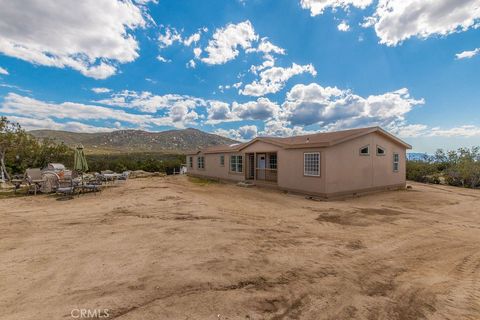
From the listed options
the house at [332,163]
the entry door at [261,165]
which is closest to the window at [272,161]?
the house at [332,163]

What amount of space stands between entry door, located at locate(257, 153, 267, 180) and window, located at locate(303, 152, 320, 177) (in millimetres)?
4550

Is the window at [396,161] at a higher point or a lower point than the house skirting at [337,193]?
higher

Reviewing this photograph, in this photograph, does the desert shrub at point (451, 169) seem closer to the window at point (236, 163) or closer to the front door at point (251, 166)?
the front door at point (251, 166)

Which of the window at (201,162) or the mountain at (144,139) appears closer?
the window at (201,162)

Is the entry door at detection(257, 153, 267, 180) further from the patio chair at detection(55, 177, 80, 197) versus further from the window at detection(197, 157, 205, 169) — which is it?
the patio chair at detection(55, 177, 80, 197)

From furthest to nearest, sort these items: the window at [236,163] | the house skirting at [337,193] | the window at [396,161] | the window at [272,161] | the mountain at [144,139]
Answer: the mountain at [144,139] → the window at [236,163] → the window at [272,161] → the window at [396,161] → the house skirting at [337,193]

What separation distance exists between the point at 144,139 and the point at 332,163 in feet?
394

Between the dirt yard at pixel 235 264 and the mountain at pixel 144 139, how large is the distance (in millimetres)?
95573

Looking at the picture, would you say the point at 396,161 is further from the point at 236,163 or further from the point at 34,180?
the point at 34,180

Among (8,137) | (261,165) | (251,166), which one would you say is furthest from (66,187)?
(261,165)

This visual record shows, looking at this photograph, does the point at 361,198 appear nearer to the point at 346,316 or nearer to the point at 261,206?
the point at 261,206

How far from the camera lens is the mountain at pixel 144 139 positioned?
10426 centimetres

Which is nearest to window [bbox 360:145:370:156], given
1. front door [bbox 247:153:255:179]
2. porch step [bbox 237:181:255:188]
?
porch step [bbox 237:181:255:188]

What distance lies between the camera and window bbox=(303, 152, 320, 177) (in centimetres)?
1162
